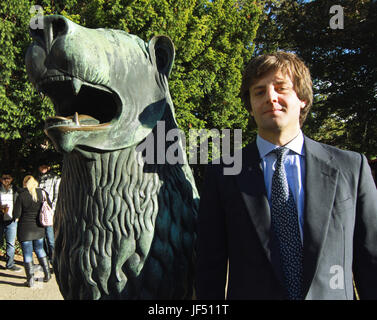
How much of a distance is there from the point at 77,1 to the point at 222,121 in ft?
19.1

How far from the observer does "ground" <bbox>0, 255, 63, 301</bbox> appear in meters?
5.25

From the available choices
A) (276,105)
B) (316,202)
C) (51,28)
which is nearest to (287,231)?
(316,202)

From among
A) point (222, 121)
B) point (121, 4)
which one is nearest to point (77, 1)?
point (121, 4)

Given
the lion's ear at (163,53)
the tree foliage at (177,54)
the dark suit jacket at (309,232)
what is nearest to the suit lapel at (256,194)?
the dark suit jacket at (309,232)

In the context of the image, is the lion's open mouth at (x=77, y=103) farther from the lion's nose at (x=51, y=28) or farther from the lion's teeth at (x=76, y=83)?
the lion's nose at (x=51, y=28)

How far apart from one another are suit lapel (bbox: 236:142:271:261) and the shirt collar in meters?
0.03

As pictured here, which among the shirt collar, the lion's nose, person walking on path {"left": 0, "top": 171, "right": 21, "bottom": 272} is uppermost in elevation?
the lion's nose

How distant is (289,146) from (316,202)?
0.29 metres

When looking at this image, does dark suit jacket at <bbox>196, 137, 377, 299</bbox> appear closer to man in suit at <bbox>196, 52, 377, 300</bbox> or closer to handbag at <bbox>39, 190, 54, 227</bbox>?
man in suit at <bbox>196, 52, 377, 300</bbox>

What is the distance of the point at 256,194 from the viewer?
151 centimetres

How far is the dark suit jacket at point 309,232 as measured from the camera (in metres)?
1.39

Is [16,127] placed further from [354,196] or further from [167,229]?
[354,196]

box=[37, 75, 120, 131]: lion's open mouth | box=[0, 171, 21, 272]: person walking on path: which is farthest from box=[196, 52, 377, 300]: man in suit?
box=[0, 171, 21, 272]: person walking on path

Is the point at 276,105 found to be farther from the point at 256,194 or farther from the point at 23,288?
the point at 23,288
